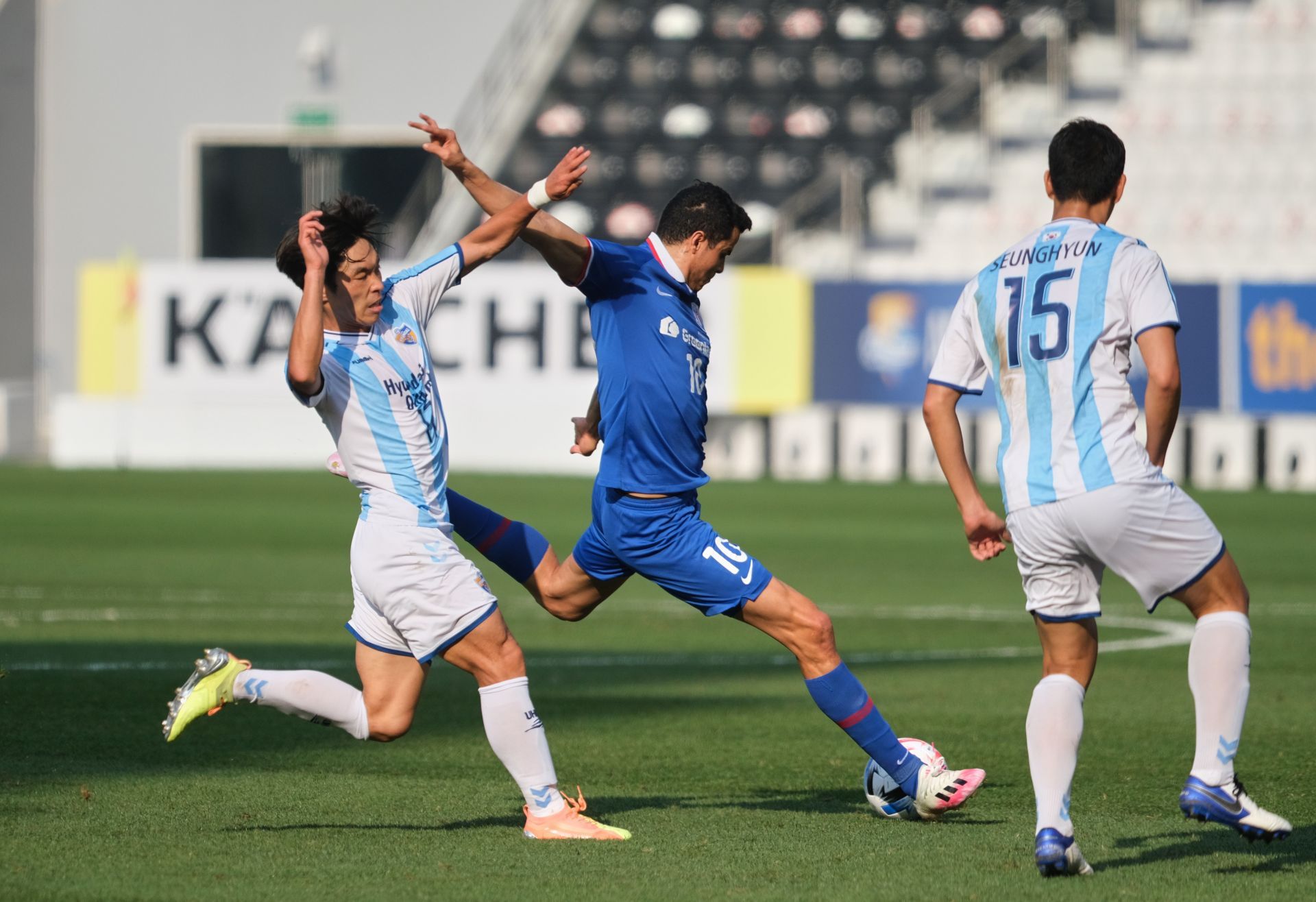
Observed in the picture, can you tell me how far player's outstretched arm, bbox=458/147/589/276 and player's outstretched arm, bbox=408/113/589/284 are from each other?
50 mm

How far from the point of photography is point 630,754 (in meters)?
7.10

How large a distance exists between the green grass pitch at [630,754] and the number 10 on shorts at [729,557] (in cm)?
75

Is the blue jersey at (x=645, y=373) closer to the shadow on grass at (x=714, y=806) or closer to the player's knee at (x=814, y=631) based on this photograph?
the player's knee at (x=814, y=631)

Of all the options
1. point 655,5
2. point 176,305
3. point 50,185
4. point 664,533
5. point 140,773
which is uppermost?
point 655,5

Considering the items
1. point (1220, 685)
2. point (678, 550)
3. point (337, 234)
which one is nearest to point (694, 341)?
point (678, 550)

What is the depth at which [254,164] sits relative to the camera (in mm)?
35250

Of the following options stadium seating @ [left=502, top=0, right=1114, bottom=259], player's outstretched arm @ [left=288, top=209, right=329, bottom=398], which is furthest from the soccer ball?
stadium seating @ [left=502, top=0, right=1114, bottom=259]

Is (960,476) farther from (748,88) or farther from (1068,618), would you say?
(748,88)

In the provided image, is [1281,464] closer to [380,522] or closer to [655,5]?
[655,5]

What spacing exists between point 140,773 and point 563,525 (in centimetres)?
1086

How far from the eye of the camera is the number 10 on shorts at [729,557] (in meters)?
5.76

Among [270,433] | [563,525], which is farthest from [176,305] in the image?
[563,525]

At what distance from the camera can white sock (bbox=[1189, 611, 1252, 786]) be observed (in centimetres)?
477

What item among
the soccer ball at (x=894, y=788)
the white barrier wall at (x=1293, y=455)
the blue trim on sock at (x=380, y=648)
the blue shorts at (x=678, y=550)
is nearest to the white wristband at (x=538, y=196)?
the blue shorts at (x=678, y=550)
